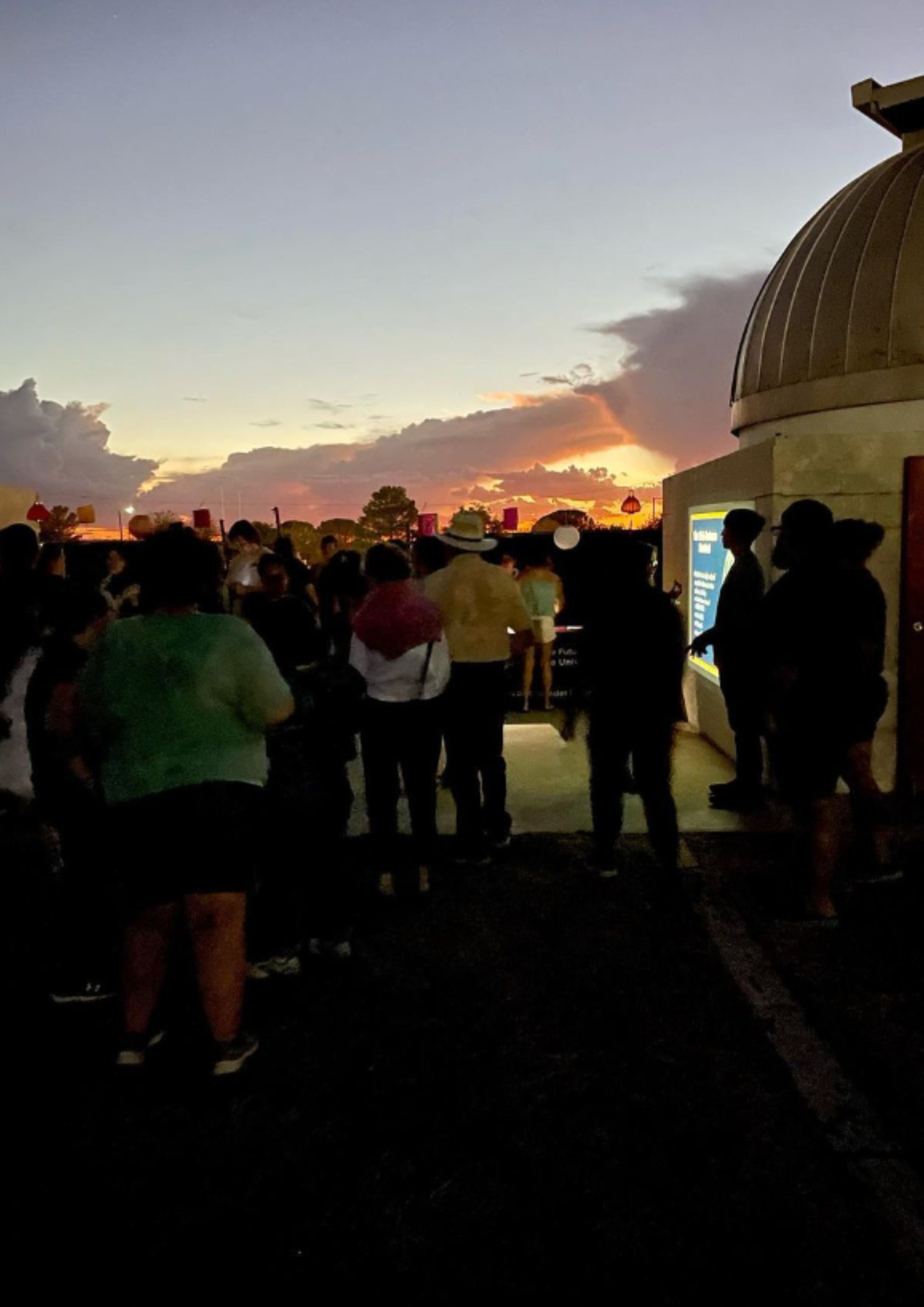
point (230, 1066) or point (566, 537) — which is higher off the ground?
point (566, 537)

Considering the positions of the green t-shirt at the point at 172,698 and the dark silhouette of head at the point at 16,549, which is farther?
the dark silhouette of head at the point at 16,549

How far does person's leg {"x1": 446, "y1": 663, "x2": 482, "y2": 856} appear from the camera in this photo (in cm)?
589

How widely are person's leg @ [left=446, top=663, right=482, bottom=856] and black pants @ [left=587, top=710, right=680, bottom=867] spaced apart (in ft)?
2.39

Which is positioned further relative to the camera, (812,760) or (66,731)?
(812,760)

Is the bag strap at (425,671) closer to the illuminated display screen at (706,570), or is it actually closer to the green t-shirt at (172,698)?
the green t-shirt at (172,698)

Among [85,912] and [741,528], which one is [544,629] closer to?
[741,528]

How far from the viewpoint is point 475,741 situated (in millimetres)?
5953

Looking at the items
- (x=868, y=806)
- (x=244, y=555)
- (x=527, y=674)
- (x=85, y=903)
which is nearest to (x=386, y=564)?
(x=85, y=903)

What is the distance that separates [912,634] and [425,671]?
3971 mm

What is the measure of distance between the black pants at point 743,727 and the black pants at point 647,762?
1672mm

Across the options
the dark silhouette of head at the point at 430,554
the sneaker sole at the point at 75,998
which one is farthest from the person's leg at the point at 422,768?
the sneaker sole at the point at 75,998

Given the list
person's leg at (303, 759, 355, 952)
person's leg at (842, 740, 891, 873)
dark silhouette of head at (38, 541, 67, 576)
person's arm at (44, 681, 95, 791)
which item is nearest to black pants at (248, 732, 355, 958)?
person's leg at (303, 759, 355, 952)

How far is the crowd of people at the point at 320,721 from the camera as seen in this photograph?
3.40 m

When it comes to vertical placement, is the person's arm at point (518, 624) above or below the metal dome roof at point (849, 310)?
below
